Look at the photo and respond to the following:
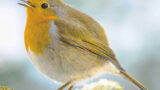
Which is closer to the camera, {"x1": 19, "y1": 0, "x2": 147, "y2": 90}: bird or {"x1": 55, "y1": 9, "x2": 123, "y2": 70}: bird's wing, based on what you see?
{"x1": 19, "y1": 0, "x2": 147, "y2": 90}: bird

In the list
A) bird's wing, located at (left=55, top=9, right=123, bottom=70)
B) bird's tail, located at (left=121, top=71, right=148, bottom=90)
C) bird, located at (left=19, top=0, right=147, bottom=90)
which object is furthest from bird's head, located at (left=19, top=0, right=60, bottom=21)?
bird's tail, located at (left=121, top=71, right=148, bottom=90)

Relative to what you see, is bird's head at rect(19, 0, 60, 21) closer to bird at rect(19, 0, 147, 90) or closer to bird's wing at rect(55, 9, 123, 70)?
bird at rect(19, 0, 147, 90)

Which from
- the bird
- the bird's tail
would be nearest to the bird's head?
the bird

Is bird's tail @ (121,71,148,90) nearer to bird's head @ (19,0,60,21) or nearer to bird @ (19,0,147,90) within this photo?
bird @ (19,0,147,90)

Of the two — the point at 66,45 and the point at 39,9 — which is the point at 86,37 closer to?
the point at 66,45

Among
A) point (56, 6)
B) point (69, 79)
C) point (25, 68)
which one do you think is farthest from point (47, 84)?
point (56, 6)

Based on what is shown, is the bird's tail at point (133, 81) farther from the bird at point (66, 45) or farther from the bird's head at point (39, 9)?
the bird's head at point (39, 9)

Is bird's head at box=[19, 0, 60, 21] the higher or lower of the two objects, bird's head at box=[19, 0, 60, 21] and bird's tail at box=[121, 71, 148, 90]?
the higher

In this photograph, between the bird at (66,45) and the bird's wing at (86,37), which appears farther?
the bird's wing at (86,37)

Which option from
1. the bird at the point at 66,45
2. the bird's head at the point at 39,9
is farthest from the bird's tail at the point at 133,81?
the bird's head at the point at 39,9
